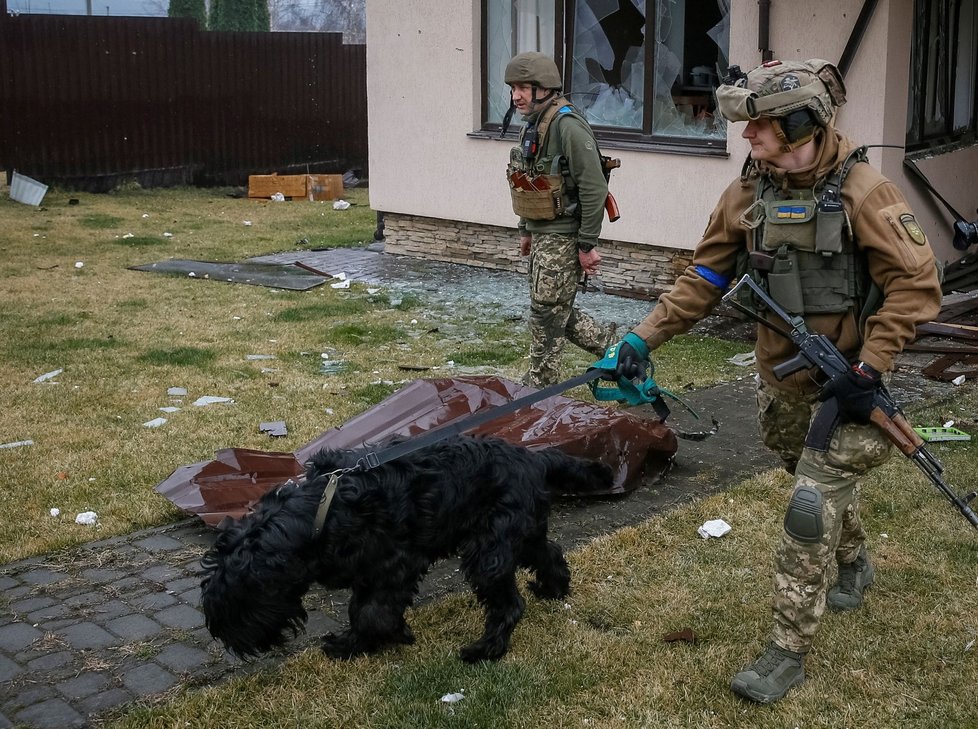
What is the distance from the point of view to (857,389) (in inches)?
145

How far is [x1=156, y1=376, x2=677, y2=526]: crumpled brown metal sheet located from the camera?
5.61 m

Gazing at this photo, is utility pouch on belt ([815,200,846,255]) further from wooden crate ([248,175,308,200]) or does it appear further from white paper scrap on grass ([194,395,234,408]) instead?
wooden crate ([248,175,308,200])

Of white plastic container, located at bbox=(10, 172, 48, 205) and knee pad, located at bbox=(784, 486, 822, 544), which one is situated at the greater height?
white plastic container, located at bbox=(10, 172, 48, 205)

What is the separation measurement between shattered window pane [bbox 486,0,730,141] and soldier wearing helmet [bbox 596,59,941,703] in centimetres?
637

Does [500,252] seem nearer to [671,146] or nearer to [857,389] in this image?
[671,146]

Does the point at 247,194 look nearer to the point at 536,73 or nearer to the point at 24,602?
the point at 536,73

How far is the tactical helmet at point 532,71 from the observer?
6.93 m

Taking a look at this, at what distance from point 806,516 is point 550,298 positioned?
3.53 metres

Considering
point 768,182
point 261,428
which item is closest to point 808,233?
point 768,182

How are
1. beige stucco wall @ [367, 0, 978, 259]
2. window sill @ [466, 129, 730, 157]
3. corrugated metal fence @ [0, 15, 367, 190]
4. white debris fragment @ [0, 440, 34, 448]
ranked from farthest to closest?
corrugated metal fence @ [0, 15, 367, 190] → window sill @ [466, 129, 730, 157] → beige stucco wall @ [367, 0, 978, 259] → white debris fragment @ [0, 440, 34, 448]

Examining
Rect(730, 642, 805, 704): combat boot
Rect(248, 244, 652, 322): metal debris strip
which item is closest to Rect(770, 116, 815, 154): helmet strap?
Rect(730, 642, 805, 704): combat boot

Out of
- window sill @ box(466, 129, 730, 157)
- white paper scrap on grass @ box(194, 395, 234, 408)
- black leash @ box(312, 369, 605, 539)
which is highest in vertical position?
window sill @ box(466, 129, 730, 157)

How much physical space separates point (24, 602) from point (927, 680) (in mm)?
3513

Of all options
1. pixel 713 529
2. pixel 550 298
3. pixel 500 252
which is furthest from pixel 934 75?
pixel 713 529
